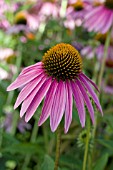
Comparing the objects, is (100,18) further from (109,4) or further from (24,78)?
(24,78)

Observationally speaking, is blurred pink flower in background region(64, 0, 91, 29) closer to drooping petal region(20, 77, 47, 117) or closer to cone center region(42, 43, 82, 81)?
cone center region(42, 43, 82, 81)

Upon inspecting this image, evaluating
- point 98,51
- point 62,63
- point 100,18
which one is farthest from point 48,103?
point 98,51

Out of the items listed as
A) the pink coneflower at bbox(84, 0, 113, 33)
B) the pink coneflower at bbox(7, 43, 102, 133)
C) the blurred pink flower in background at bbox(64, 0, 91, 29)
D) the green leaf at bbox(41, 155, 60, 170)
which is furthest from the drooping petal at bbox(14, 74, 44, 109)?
the blurred pink flower in background at bbox(64, 0, 91, 29)

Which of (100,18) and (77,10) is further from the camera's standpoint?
(77,10)

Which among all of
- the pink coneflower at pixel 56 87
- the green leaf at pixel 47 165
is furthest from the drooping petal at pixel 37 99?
the green leaf at pixel 47 165

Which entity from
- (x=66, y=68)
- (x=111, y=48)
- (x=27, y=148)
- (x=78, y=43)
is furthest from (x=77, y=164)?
(x=111, y=48)

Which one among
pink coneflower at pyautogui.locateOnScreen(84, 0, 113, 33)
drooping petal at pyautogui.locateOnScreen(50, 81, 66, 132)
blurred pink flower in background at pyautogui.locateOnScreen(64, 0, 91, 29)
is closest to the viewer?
drooping petal at pyautogui.locateOnScreen(50, 81, 66, 132)

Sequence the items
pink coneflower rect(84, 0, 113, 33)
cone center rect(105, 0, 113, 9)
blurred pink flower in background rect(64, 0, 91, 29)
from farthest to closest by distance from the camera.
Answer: blurred pink flower in background rect(64, 0, 91, 29), cone center rect(105, 0, 113, 9), pink coneflower rect(84, 0, 113, 33)
